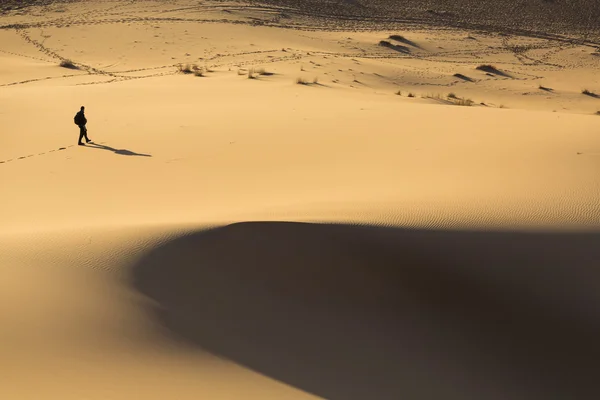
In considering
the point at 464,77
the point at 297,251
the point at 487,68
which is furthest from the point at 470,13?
the point at 297,251

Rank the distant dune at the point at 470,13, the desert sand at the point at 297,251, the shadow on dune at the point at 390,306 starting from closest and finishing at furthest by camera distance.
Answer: the desert sand at the point at 297,251
the shadow on dune at the point at 390,306
the distant dune at the point at 470,13

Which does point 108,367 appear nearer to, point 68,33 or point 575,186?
point 575,186

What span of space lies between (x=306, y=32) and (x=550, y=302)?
88.1 ft

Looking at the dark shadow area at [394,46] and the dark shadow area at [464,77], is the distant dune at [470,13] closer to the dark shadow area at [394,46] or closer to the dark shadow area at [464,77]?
the dark shadow area at [394,46]

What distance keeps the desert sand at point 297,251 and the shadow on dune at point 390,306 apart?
2cm

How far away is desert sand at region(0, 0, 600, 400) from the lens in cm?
449

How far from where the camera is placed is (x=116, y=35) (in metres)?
29.5

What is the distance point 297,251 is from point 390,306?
0.89m

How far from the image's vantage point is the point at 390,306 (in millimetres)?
5645

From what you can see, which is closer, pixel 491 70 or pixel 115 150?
pixel 115 150

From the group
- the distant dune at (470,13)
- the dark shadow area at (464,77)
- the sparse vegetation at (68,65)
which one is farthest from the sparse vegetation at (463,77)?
the sparse vegetation at (68,65)

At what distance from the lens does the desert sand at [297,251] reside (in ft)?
14.7

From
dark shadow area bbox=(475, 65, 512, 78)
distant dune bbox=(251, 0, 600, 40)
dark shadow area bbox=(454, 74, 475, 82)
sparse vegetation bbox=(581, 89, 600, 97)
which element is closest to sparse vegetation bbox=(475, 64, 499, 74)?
dark shadow area bbox=(475, 65, 512, 78)

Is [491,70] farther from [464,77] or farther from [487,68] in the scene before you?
[464,77]
